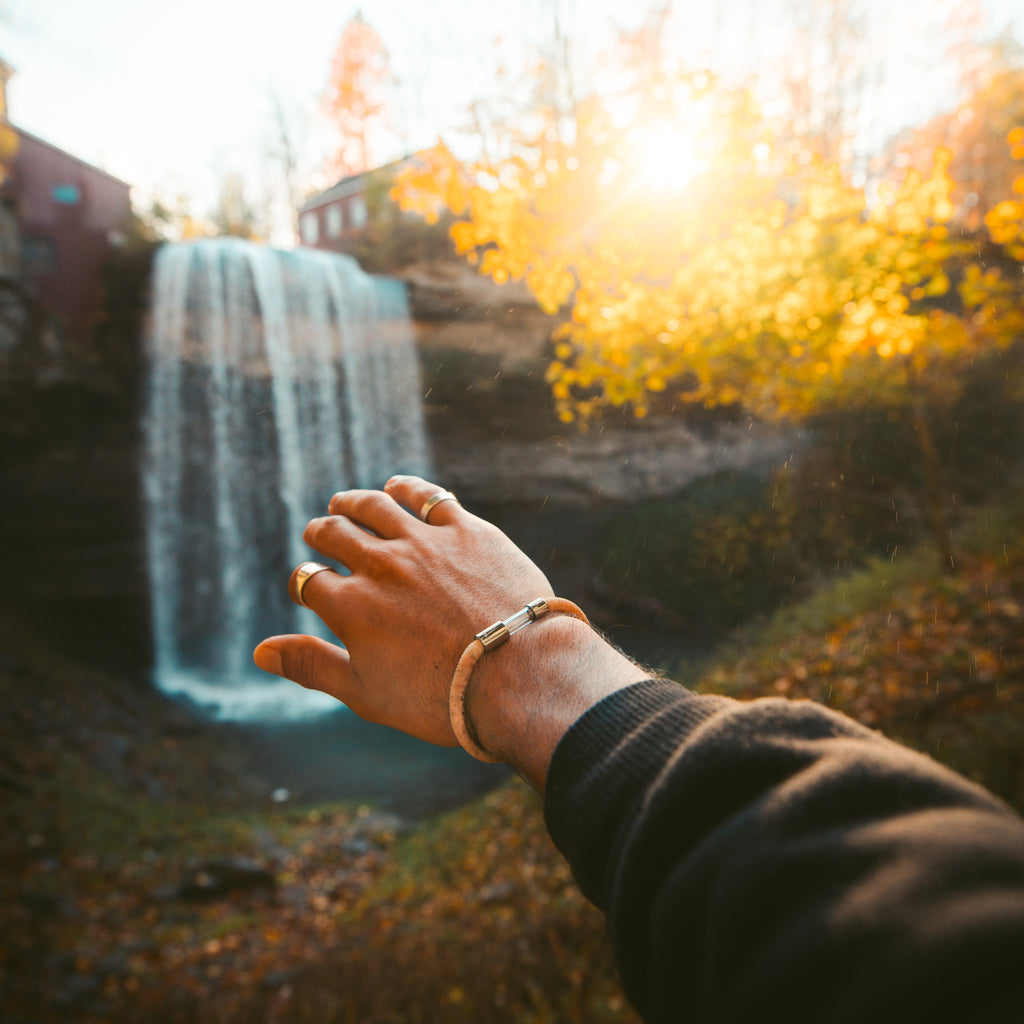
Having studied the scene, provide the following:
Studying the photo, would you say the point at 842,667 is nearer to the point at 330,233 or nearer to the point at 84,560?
the point at 84,560

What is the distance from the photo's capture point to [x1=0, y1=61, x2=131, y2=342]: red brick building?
47.0ft

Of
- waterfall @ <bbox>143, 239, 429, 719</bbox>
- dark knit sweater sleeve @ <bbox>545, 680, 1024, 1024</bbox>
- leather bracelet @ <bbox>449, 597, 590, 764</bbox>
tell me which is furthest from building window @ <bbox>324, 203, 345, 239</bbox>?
dark knit sweater sleeve @ <bbox>545, 680, 1024, 1024</bbox>

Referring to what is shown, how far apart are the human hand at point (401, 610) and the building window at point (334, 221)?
17.7 m

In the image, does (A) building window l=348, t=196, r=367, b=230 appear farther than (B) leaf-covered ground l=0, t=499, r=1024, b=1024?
Yes

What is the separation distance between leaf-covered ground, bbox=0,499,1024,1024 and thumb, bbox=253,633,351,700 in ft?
8.23

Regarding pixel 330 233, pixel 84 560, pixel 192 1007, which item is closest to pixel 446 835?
pixel 192 1007

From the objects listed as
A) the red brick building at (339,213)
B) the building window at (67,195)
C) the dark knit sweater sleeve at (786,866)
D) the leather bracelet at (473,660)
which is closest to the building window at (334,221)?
the red brick building at (339,213)

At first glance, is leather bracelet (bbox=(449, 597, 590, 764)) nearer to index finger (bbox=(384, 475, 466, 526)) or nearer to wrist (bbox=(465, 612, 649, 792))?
wrist (bbox=(465, 612, 649, 792))

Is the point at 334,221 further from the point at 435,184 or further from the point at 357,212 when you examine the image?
the point at 435,184

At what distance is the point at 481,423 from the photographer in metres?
15.1

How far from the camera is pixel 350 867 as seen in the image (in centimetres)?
635

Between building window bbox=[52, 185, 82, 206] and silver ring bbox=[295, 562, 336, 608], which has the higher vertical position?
building window bbox=[52, 185, 82, 206]

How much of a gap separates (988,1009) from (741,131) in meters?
5.27

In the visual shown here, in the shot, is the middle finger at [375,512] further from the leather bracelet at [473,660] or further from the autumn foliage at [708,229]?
the autumn foliage at [708,229]
